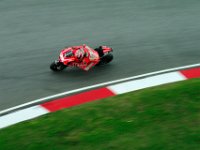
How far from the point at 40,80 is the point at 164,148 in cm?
450

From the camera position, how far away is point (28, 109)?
10.3 meters

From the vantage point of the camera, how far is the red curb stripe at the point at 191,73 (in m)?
11.8

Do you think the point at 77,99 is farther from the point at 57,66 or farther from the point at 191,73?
the point at 191,73

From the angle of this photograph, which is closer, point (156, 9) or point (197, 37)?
point (197, 37)

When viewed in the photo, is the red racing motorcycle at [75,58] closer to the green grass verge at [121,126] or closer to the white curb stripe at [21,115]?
the white curb stripe at [21,115]

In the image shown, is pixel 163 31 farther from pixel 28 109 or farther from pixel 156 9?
pixel 28 109

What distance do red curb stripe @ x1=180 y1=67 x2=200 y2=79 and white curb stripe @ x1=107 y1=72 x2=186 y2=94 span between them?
154 millimetres

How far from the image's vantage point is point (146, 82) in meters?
11.5

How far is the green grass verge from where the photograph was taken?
8281 mm

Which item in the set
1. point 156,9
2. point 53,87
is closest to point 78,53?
point 53,87

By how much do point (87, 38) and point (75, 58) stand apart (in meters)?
2.40

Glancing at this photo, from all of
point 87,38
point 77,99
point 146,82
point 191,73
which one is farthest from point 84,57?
point 191,73

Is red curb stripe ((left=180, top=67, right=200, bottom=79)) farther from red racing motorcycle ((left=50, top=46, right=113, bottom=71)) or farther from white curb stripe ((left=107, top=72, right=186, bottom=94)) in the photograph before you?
red racing motorcycle ((left=50, top=46, right=113, bottom=71))

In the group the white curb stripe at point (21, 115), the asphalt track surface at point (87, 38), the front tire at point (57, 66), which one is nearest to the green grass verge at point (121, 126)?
the white curb stripe at point (21, 115)
